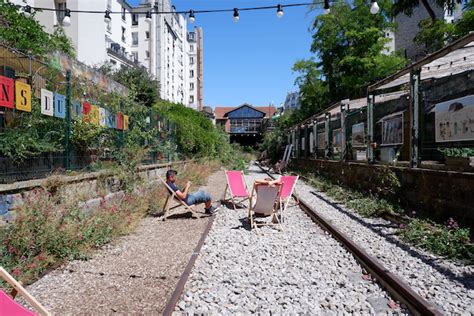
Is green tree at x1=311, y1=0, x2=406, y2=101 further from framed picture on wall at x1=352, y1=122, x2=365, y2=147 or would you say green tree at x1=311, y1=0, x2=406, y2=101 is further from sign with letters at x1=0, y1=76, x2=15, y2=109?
sign with letters at x1=0, y1=76, x2=15, y2=109

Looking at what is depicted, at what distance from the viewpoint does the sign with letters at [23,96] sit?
5738 millimetres

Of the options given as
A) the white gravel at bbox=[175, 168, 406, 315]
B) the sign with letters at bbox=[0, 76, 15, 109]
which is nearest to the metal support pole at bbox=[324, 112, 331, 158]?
the white gravel at bbox=[175, 168, 406, 315]

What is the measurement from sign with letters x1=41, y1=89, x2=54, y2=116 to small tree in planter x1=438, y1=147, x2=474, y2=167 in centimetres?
679

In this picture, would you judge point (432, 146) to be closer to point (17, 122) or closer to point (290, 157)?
point (17, 122)

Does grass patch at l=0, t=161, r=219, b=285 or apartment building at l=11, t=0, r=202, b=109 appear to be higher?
apartment building at l=11, t=0, r=202, b=109

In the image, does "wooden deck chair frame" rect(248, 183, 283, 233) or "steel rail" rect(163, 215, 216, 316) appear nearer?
"steel rail" rect(163, 215, 216, 316)

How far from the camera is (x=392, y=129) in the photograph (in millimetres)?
10203

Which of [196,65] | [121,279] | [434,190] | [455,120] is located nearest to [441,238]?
[434,190]

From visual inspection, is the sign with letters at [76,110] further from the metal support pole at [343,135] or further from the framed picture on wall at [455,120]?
the metal support pole at [343,135]

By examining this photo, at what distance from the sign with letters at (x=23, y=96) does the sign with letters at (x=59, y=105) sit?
832mm

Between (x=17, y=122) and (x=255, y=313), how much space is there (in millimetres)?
4483

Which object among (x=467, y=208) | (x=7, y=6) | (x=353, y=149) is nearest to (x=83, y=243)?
(x=467, y=208)

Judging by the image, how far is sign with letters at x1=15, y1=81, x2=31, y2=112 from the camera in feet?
18.8

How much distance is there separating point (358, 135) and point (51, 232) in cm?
1020
